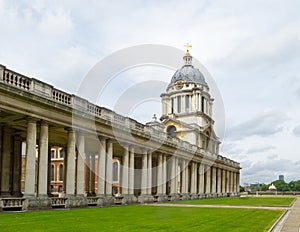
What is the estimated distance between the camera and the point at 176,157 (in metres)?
55.9

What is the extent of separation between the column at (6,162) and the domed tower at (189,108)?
5230 cm

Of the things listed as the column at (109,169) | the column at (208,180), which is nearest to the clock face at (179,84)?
the column at (208,180)

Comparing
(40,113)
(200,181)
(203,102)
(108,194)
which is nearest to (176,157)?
(200,181)

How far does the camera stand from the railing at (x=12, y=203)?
23.9 m

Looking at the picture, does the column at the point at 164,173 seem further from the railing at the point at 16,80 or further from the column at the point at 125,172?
the railing at the point at 16,80

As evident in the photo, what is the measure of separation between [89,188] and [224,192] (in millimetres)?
42360

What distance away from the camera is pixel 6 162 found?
109ft

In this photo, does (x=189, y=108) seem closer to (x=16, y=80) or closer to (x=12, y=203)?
(x=16, y=80)

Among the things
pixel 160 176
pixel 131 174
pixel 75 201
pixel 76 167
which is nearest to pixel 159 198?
pixel 160 176

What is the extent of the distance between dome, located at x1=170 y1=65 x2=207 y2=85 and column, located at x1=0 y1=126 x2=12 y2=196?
209 ft

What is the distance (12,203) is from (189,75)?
7337 cm

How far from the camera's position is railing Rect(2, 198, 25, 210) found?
78.3 feet

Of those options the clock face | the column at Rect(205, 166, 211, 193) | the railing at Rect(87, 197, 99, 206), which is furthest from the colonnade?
the clock face

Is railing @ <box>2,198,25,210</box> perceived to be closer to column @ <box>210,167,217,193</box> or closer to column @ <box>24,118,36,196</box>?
column @ <box>24,118,36,196</box>
